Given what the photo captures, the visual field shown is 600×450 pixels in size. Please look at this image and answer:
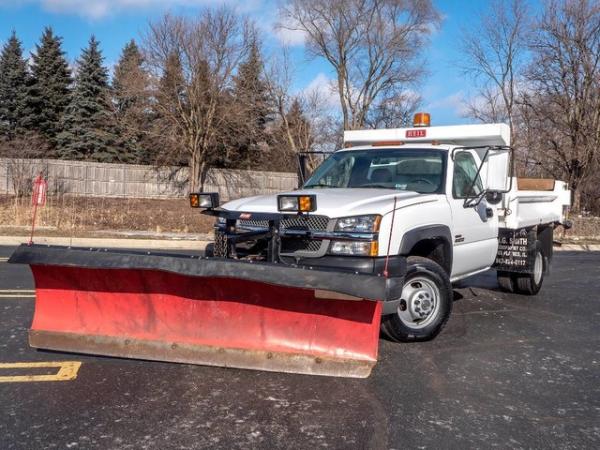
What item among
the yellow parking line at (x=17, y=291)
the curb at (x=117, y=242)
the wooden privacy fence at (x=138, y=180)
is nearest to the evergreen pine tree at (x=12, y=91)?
the wooden privacy fence at (x=138, y=180)

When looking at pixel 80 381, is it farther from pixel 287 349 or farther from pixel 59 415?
pixel 287 349

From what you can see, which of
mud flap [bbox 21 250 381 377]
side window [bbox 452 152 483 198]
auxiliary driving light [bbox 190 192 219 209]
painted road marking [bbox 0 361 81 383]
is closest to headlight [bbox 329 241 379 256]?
mud flap [bbox 21 250 381 377]

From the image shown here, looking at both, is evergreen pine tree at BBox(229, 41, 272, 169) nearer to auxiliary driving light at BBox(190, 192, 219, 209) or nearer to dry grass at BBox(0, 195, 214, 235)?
dry grass at BBox(0, 195, 214, 235)

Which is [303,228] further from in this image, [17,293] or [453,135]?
[17,293]

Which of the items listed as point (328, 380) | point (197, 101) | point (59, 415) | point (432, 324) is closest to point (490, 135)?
point (432, 324)

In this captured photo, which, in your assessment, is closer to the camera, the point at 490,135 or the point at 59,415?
the point at 59,415

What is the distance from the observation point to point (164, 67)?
32.5m

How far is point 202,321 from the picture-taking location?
463 cm

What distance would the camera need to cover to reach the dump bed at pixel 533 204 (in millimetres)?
7328

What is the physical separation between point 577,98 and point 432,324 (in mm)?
26175

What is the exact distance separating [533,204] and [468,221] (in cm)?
227

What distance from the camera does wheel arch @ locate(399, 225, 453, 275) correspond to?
5.51m

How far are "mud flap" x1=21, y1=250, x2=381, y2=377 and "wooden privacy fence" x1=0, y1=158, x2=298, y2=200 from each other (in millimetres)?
27980

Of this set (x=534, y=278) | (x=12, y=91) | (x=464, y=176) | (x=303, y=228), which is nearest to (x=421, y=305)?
(x=303, y=228)
